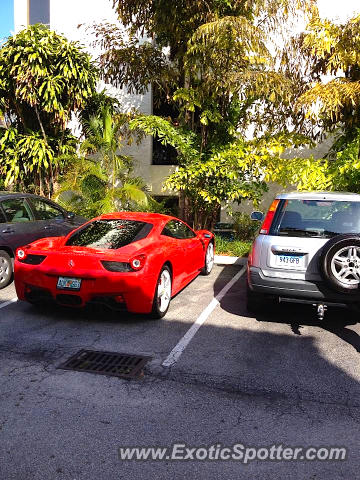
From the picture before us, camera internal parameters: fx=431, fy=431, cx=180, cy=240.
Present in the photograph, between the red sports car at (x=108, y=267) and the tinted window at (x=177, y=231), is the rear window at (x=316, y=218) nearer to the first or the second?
the red sports car at (x=108, y=267)

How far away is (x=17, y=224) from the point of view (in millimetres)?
7250

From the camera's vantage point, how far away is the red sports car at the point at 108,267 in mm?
5121

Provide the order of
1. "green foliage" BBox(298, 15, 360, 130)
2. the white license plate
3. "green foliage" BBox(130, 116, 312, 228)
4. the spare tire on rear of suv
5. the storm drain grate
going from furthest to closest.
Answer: "green foliage" BBox(130, 116, 312, 228), "green foliage" BBox(298, 15, 360, 130), the white license plate, the spare tire on rear of suv, the storm drain grate

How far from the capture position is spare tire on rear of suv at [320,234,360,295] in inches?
186

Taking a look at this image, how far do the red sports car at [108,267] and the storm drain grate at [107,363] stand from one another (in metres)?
0.80

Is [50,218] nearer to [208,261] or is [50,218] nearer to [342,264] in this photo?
[208,261]

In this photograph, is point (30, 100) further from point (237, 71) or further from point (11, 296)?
point (11, 296)

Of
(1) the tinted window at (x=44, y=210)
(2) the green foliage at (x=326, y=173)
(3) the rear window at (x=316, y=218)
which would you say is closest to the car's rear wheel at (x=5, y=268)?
(1) the tinted window at (x=44, y=210)

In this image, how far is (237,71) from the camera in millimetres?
9180

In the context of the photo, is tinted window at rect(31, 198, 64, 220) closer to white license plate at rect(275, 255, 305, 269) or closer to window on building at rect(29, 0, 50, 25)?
white license plate at rect(275, 255, 305, 269)

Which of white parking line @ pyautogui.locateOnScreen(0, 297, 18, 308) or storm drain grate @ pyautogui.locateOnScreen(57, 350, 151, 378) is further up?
storm drain grate @ pyautogui.locateOnScreen(57, 350, 151, 378)

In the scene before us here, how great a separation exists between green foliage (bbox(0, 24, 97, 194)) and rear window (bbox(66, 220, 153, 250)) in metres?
5.75

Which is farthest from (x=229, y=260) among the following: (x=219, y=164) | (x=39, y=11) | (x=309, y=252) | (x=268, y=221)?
(x=39, y=11)

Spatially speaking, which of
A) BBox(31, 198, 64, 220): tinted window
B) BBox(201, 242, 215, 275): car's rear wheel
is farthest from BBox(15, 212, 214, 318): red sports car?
BBox(31, 198, 64, 220): tinted window
